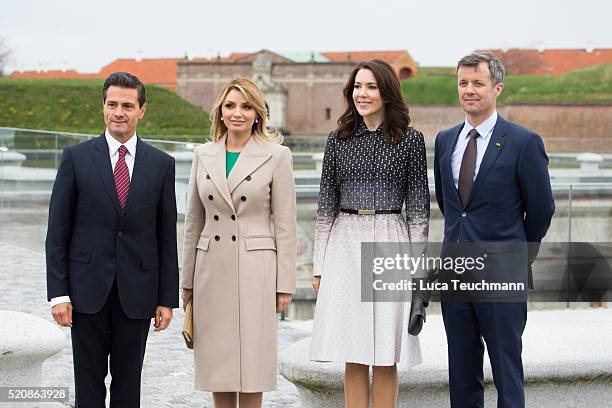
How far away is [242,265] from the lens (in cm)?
438

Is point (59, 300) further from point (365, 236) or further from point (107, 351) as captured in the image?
point (365, 236)

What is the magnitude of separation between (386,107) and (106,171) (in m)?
1.27

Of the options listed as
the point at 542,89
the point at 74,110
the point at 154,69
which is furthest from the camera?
the point at 154,69

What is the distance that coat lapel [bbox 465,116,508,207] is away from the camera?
4215mm

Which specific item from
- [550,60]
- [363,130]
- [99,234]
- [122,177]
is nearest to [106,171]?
[122,177]

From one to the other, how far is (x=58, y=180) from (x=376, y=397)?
169cm

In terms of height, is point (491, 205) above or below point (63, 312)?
above

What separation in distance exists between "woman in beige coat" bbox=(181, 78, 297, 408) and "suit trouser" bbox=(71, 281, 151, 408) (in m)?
0.34

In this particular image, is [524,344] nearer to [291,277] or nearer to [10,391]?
[291,277]

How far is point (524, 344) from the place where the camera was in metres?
5.35

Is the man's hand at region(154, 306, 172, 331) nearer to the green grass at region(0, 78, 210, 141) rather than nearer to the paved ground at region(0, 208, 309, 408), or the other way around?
the paved ground at region(0, 208, 309, 408)

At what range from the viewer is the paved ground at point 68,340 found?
6352 mm

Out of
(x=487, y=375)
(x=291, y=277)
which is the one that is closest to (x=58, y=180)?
(x=291, y=277)

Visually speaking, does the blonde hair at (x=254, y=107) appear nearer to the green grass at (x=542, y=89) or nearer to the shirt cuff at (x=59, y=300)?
the shirt cuff at (x=59, y=300)
